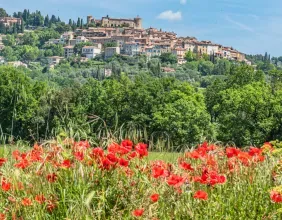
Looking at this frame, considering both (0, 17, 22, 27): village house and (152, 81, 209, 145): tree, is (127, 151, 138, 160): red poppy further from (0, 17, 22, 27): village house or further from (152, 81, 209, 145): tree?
(0, 17, 22, 27): village house

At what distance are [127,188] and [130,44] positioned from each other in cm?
14415

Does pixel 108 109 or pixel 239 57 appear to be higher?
pixel 239 57

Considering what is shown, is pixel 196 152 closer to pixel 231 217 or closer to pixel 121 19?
pixel 231 217

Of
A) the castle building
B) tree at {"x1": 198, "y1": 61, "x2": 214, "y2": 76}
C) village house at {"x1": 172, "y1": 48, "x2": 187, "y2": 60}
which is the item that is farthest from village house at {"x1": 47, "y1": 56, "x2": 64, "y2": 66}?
the castle building

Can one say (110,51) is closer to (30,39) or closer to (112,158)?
(30,39)

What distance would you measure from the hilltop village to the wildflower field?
128860 mm

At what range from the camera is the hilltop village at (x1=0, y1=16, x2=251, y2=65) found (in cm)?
14338

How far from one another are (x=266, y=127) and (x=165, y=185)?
94.9ft

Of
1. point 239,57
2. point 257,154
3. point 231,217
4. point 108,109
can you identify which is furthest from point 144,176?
point 239,57

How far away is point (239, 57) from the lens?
158 m

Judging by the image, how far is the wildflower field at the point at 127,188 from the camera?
3.42 metres

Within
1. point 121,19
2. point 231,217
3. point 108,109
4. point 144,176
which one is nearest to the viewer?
point 231,217

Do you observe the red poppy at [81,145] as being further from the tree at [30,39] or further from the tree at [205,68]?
the tree at [30,39]

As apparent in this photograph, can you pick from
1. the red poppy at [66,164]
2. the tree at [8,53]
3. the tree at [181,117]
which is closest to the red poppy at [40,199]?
the red poppy at [66,164]
